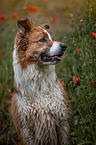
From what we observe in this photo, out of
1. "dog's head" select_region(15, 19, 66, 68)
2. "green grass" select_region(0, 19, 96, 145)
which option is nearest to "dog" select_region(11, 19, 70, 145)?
"dog's head" select_region(15, 19, 66, 68)

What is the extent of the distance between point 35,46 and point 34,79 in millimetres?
468

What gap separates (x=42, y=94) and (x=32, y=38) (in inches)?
31.9

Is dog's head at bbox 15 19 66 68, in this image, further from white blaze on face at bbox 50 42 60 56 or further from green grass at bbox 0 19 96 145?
green grass at bbox 0 19 96 145

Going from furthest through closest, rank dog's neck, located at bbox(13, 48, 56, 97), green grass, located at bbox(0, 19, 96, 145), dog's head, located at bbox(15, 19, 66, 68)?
dog's neck, located at bbox(13, 48, 56, 97), dog's head, located at bbox(15, 19, 66, 68), green grass, located at bbox(0, 19, 96, 145)

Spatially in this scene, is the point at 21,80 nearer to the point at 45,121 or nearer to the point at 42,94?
the point at 42,94

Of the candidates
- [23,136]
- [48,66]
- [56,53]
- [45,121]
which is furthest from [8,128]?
[56,53]

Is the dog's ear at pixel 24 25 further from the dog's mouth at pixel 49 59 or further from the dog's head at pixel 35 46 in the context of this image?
the dog's mouth at pixel 49 59

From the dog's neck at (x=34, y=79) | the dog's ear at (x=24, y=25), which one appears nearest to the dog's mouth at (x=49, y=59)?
the dog's neck at (x=34, y=79)

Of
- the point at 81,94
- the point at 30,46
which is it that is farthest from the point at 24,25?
the point at 81,94

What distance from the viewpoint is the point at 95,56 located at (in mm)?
2248

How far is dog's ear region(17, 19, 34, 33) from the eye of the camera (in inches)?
91.7

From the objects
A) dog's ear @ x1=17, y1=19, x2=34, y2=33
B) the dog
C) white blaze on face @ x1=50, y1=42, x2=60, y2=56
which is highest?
dog's ear @ x1=17, y1=19, x2=34, y2=33

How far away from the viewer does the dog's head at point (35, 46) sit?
232cm

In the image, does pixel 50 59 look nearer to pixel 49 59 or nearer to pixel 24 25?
pixel 49 59
